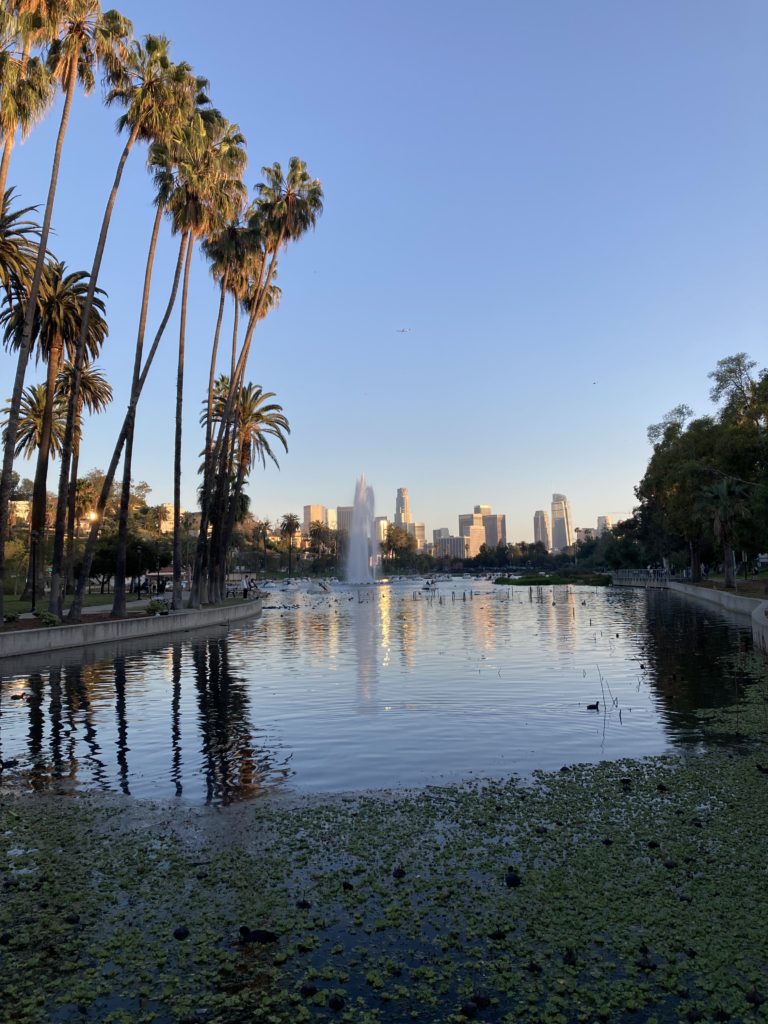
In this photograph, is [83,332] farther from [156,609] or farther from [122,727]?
[122,727]

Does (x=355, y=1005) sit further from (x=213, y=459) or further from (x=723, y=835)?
(x=213, y=459)

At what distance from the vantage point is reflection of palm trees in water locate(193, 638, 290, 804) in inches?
465

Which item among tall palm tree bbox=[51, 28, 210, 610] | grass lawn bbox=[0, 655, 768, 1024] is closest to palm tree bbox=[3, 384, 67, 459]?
tall palm tree bbox=[51, 28, 210, 610]

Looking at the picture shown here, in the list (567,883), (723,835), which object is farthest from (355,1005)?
(723,835)

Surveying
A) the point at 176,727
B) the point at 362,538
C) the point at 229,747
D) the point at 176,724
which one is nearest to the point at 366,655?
the point at 176,724

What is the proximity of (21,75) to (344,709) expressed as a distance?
31.3 meters

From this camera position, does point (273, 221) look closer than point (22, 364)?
No

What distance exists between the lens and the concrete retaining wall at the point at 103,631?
30.4 m

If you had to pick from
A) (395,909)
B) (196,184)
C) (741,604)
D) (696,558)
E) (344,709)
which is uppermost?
(196,184)

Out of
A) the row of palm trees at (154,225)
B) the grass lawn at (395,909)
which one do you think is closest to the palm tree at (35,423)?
the row of palm trees at (154,225)

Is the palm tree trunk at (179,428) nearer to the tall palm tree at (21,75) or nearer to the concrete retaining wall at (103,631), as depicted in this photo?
the concrete retaining wall at (103,631)

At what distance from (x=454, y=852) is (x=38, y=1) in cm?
3797

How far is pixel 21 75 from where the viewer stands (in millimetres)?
33656

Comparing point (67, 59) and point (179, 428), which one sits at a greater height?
point (67, 59)
